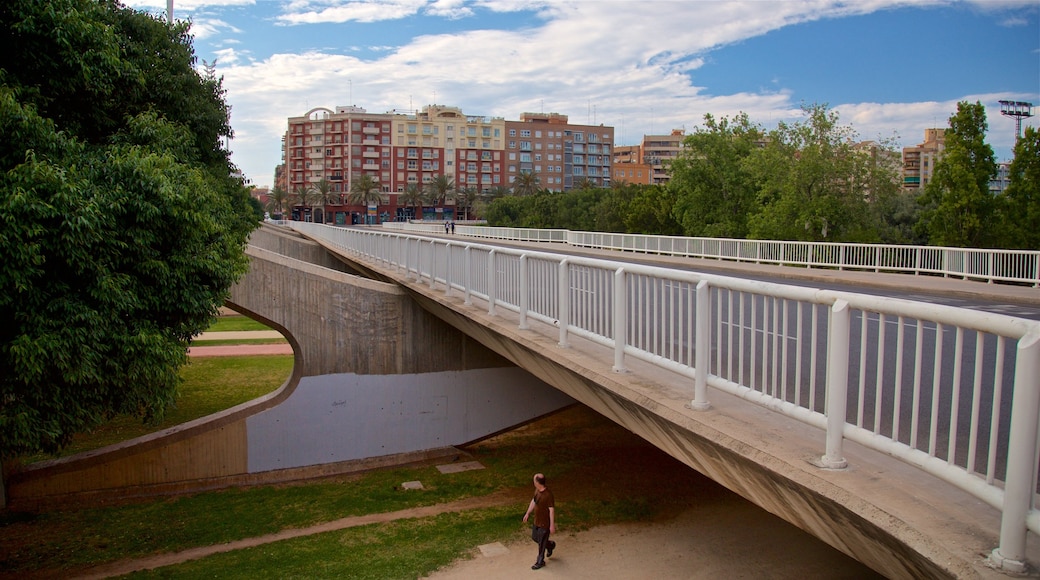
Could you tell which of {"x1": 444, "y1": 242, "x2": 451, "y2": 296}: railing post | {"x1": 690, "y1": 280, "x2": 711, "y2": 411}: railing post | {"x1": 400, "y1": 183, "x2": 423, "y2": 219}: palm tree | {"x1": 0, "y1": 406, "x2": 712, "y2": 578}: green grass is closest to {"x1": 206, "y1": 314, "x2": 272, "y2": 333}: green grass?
{"x1": 0, "y1": 406, "x2": 712, "y2": 578}: green grass

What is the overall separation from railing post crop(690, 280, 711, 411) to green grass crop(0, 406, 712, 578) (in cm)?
716

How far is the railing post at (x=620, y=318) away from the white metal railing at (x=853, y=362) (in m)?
0.01

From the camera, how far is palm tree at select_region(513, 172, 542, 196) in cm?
12769

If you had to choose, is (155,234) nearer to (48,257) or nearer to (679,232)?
(48,257)

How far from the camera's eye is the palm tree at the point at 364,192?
125000 mm

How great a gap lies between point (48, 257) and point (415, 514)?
8.07 metres

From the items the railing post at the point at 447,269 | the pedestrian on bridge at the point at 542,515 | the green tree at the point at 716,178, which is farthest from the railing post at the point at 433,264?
the green tree at the point at 716,178

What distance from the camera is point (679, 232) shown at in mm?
55312

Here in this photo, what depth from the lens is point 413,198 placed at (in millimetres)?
127062

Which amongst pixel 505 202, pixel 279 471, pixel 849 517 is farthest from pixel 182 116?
pixel 505 202

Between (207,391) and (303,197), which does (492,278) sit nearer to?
(207,391)

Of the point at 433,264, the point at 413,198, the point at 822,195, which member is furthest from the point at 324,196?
the point at 433,264

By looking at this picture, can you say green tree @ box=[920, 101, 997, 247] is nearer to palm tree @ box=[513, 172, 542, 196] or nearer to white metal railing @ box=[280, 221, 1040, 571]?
white metal railing @ box=[280, 221, 1040, 571]

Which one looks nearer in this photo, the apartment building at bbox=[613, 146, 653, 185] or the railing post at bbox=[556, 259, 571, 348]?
the railing post at bbox=[556, 259, 571, 348]
